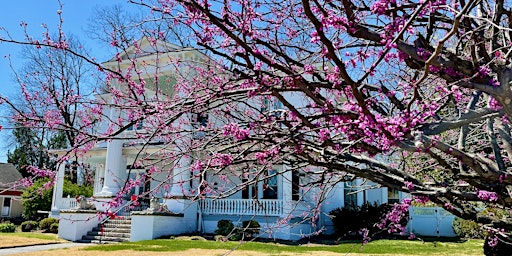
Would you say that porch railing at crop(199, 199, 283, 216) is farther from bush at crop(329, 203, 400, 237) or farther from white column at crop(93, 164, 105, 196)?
white column at crop(93, 164, 105, 196)

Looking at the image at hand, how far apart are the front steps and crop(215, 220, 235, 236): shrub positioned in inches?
139

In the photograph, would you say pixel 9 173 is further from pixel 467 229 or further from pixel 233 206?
pixel 467 229

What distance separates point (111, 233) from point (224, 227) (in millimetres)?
4586

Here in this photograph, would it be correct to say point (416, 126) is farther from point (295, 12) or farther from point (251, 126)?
point (295, 12)

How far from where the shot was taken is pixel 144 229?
1670 centimetres

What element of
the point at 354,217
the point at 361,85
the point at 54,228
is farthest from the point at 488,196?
the point at 54,228

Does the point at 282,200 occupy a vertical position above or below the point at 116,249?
above

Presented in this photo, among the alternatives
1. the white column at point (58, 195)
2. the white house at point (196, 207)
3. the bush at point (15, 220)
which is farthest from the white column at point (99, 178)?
the bush at point (15, 220)

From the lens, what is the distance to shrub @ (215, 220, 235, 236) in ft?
56.2

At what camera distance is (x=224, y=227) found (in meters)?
17.4

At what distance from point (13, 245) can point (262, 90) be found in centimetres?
1461

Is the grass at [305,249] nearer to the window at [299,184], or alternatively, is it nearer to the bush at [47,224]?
the window at [299,184]

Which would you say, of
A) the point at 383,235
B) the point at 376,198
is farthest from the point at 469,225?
the point at 376,198

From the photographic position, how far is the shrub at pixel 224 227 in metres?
17.1
